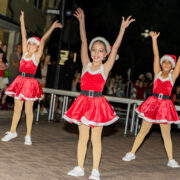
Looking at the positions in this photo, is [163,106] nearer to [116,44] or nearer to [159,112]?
[159,112]

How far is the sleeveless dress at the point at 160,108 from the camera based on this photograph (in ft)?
19.2

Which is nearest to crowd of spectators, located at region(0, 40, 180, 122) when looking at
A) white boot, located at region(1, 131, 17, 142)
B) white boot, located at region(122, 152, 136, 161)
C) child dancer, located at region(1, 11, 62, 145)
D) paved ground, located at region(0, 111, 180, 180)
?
paved ground, located at region(0, 111, 180, 180)

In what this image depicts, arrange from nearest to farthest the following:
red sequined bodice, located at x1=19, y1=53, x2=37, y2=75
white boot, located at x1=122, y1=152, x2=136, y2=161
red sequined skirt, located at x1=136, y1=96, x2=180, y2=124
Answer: red sequined skirt, located at x1=136, y1=96, x2=180, y2=124
white boot, located at x1=122, y1=152, x2=136, y2=161
red sequined bodice, located at x1=19, y1=53, x2=37, y2=75

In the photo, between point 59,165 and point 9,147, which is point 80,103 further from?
point 9,147

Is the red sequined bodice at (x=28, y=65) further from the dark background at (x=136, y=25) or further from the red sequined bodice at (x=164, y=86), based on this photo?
the dark background at (x=136, y=25)

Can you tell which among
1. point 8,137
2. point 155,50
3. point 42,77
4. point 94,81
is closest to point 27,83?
point 8,137

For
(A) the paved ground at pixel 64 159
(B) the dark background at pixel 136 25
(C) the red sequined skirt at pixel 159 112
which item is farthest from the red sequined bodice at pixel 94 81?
(B) the dark background at pixel 136 25

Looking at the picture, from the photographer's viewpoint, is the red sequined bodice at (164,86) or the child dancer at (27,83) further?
the child dancer at (27,83)

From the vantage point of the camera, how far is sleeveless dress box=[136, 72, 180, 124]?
585cm

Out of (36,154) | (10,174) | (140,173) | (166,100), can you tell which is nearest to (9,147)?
(36,154)

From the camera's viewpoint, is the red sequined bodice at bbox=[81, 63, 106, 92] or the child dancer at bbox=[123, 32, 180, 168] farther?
the child dancer at bbox=[123, 32, 180, 168]

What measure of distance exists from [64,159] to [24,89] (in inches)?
58.9

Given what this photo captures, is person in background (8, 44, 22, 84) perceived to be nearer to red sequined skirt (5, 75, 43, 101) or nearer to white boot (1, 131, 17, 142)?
red sequined skirt (5, 75, 43, 101)

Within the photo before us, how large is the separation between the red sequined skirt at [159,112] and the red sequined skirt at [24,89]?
76.2 inches
